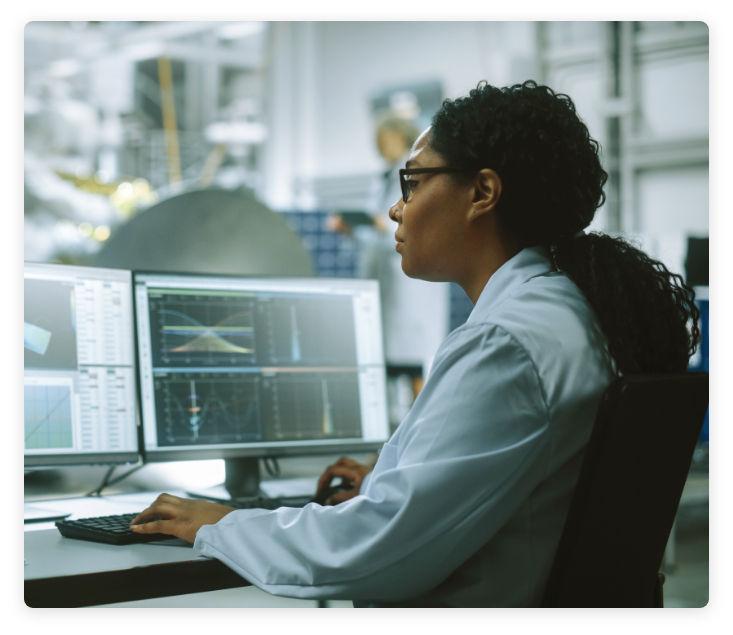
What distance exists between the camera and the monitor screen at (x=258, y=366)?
127cm

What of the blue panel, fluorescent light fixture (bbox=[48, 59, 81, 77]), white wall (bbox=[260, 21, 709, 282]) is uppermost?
fluorescent light fixture (bbox=[48, 59, 81, 77])

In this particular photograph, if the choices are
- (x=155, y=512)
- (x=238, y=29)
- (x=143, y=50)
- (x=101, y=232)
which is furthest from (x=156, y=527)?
(x=238, y=29)

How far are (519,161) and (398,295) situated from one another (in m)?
Result: 3.18

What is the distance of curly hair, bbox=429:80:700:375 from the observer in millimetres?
828

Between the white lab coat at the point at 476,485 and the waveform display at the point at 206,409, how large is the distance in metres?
0.51

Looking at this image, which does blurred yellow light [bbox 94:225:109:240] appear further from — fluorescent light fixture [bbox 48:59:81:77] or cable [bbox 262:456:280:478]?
cable [bbox 262:456:280:478]

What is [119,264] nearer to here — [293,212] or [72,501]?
[72,501]

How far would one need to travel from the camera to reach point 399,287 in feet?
13.2

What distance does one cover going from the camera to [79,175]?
15.3ft

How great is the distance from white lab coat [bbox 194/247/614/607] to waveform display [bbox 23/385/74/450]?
0.53 m

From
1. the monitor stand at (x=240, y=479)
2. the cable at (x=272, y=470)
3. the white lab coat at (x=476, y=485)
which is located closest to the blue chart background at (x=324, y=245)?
the cable at (x=272, y=470)

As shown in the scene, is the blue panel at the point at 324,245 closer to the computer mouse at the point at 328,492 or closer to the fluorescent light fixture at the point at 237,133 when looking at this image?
the fluorescent light fixture at the point at 237,133

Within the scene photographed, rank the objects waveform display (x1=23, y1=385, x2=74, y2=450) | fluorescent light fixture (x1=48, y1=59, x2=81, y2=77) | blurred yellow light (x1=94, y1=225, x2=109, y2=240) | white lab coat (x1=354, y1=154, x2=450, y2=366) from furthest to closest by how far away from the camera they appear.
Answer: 1. fluorescent light fixture (x1=48, y1=59, x2=81, y2=77)
2. white lab coat (x1=354, y1=154, x2=450, y2=366)
3. blurred yellow light (x1=94, y1=225, x2=109, y2=240)
4. waveform display (x1=23, y1=385, x2=74, y2=450)

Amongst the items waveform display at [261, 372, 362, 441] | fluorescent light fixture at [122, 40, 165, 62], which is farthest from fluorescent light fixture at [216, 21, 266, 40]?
waveform display at [261, 372, 362, 441]
